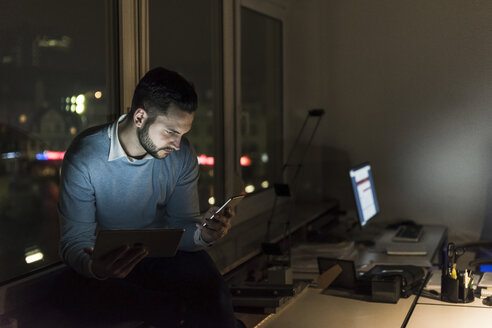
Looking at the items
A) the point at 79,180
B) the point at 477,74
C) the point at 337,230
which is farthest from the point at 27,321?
the point at 477,74

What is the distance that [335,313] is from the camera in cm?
232

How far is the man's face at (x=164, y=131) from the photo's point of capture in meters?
1.96

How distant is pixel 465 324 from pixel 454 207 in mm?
2086

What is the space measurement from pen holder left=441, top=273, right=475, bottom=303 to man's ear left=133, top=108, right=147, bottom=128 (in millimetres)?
1365

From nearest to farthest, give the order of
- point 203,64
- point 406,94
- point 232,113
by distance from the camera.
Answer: point 203,64 → point 232,113 → point 406,94

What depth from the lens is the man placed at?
6.20ft

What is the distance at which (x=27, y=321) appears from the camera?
6.25ft

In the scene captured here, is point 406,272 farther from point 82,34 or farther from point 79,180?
point 82,34

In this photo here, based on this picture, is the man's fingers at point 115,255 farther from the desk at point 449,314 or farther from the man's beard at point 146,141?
the desk at point 449,314

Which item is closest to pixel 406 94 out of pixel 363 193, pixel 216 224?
pixel 363 193

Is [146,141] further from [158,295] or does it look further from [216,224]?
[158,295]

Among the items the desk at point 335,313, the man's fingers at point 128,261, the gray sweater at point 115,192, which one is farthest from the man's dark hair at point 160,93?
the desk at point 335,313

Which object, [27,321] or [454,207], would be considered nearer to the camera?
[27,321]

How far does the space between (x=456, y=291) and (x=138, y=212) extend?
1286mm
